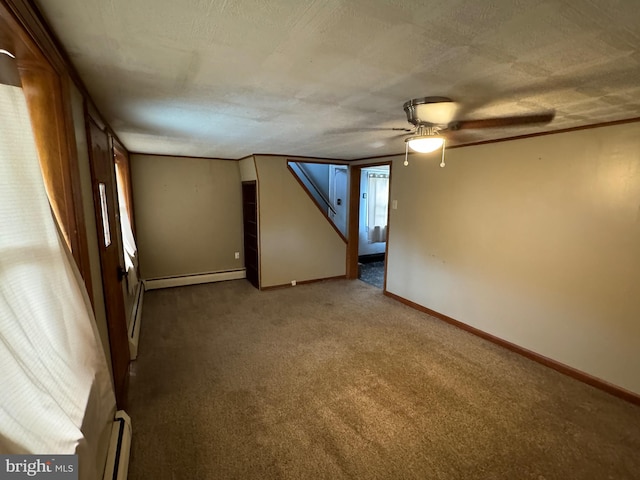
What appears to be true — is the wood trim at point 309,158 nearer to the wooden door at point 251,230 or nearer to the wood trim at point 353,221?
the wood trim at point 353,221

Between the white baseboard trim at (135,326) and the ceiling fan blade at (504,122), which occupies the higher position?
the ceiling fan blade at (504,122)

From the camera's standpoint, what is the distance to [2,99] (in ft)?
3.06

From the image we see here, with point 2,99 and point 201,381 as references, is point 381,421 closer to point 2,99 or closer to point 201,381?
point 201,381

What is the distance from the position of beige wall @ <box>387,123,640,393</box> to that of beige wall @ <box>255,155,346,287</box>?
1727mm

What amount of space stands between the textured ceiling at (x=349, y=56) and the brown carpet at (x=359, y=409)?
206cm

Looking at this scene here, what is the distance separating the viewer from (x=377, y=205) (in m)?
6.36

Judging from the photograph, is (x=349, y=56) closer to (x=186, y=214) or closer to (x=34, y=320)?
(x=34, y=320)

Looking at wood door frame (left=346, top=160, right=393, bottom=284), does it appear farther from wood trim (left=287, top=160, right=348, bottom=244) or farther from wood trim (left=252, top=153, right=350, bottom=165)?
wood trim (left=252, top=153, right=350, bottom=165)

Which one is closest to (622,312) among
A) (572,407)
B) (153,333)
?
(572,407)

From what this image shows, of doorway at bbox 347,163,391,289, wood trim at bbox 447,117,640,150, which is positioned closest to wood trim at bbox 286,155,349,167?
doorway at bbox 347,163,391,289

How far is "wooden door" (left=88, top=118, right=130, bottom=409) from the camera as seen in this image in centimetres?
183

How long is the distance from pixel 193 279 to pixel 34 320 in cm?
400

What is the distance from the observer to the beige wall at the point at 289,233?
4410 millimetres

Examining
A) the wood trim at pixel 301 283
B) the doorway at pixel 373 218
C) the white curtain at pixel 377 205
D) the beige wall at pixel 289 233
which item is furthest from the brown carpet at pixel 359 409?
the white curtain at pixel 377 205
